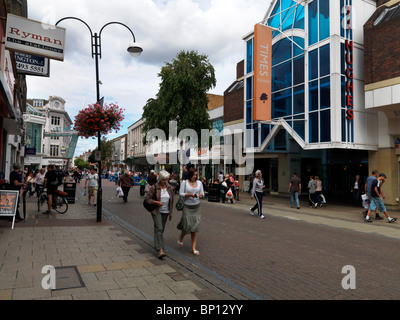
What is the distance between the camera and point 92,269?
4922 mm

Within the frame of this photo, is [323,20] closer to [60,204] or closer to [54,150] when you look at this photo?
[60,204]

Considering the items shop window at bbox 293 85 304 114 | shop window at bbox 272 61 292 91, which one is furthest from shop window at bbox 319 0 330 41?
shop window at bbox 293 85 304 114

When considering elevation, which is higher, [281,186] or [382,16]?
[382,16]

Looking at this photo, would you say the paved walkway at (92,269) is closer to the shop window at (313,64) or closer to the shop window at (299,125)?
the shop window at (299,125)

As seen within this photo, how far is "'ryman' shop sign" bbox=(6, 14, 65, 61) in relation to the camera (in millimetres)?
7926

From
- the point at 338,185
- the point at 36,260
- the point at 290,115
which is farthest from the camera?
the point at 338,185

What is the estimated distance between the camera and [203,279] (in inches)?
183

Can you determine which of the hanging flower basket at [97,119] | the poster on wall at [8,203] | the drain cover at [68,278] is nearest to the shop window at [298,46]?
the hanging flower basket at [97,119]

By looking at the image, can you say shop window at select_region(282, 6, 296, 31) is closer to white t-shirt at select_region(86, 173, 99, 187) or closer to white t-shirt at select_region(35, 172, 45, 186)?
white t-shirt at select_region(86, 173, 99, 187)

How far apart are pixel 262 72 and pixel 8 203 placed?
14.9m

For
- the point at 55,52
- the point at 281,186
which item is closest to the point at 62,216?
the point at 55,52
